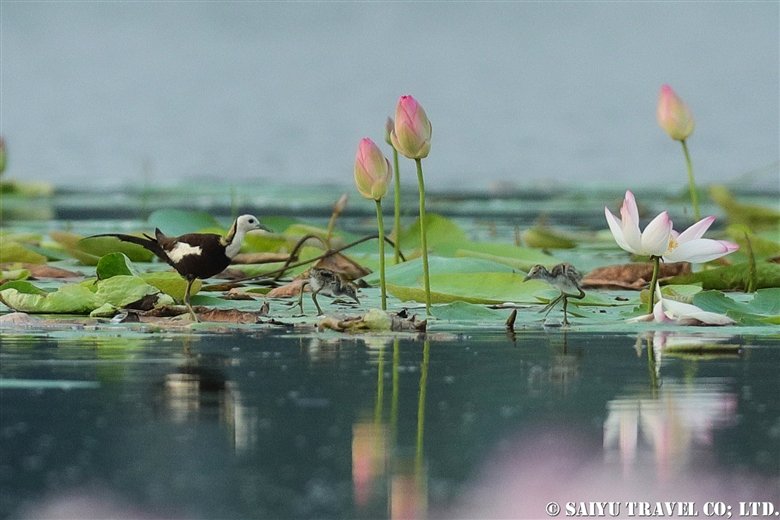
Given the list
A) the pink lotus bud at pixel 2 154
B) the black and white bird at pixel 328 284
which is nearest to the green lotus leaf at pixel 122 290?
the black and white bird at pixel 328 284

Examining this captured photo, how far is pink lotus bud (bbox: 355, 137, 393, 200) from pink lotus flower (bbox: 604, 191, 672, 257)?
68 cm

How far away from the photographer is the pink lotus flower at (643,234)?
3838 mm

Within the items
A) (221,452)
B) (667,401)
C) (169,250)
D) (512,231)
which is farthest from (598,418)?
(512,231)

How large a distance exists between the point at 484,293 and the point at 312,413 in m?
1.96

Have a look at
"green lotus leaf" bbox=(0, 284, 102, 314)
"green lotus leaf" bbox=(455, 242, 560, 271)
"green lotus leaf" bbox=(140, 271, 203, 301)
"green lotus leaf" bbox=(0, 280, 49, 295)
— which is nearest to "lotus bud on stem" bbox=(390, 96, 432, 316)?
"green lotus leaf" bbox=(140, 271, 203, 301)

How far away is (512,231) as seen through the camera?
9.17 m

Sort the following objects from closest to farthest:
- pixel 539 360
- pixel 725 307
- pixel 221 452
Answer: pixel 221 452 → pixel 539 360 → pixel 725 307

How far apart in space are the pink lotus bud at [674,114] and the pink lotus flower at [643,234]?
5.84 feet

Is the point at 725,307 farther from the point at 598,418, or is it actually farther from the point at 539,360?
the point at 598,418

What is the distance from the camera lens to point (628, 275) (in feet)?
17.4

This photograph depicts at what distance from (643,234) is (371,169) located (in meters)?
0.81

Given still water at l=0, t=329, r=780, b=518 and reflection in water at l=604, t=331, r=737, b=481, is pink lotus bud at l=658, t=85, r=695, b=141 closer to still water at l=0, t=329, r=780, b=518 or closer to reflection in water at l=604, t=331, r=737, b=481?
still water at l=0, t=329, r=780, b=518

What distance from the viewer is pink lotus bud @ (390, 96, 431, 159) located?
157 inches

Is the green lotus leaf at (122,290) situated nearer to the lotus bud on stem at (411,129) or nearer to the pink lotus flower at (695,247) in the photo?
the lotus bud on stem at (411,129)
